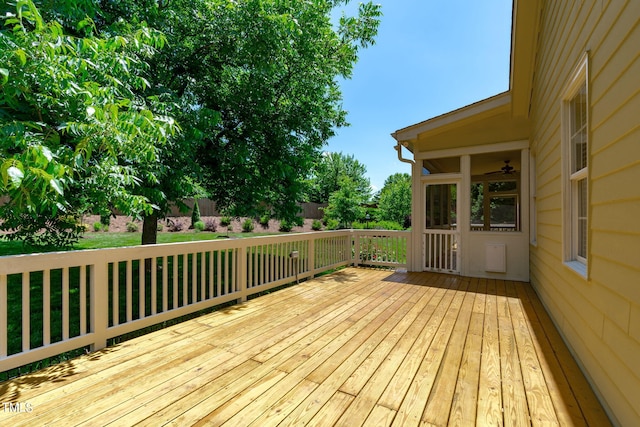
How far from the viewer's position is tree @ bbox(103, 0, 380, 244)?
14.7 feet

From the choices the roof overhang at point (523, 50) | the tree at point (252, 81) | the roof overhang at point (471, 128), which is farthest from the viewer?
the roof overhang at point (471, 128)

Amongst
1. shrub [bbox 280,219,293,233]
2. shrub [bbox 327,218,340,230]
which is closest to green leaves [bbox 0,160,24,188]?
shrub [bbox 280,219,293,233]

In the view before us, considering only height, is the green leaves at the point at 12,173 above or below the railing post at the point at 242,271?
above

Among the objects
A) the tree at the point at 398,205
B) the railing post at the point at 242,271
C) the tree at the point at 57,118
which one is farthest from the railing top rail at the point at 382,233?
the tree at the point at 398,205

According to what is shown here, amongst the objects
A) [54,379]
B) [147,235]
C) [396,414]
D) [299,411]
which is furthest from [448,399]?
[147,235]

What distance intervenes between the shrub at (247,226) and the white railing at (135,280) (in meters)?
7.31

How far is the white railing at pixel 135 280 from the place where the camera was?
220 cm

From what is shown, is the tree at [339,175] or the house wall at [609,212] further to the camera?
the tree at [339,175]

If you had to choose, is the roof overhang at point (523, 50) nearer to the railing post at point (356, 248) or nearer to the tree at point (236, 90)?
the tree at point (236, 90)

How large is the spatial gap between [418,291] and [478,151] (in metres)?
2.86

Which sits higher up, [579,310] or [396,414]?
[579,310]

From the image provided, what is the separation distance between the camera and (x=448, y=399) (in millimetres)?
1842

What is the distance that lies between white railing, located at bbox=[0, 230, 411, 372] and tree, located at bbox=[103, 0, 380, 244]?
1.25m

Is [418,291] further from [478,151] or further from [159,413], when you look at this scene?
[159,413]
